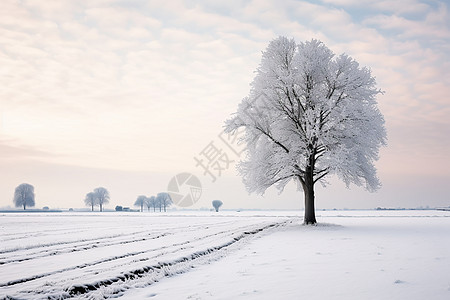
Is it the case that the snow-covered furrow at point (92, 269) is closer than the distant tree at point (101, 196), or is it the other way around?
the snow-covered furrow at point (92, 269)

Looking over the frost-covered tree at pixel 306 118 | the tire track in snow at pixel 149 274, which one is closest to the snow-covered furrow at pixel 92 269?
the tire track in snow at pixel 149 274

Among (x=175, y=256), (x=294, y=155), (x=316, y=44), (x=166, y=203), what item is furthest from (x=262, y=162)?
(x=166, y=203)

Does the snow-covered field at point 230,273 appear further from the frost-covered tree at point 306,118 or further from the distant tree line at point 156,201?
the distant tree line at point 156,201

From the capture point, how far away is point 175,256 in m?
12.3

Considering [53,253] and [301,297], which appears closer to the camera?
[301,297]

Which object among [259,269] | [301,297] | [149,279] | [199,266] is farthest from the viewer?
[199,266]

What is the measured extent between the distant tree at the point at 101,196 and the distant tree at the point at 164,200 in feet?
86.7

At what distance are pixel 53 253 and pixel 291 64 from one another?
2249cm

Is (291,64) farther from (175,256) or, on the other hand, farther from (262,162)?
(175,256)

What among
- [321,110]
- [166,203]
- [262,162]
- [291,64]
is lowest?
[166,203]

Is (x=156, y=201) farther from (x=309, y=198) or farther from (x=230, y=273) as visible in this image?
(x=230, y=273)

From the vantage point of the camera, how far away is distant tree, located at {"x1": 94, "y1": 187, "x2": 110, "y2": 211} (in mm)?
170250

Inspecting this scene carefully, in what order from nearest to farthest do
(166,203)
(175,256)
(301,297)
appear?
(301,297) < (175,256) < (166,203)

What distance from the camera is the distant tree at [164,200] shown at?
183000 millimetres
